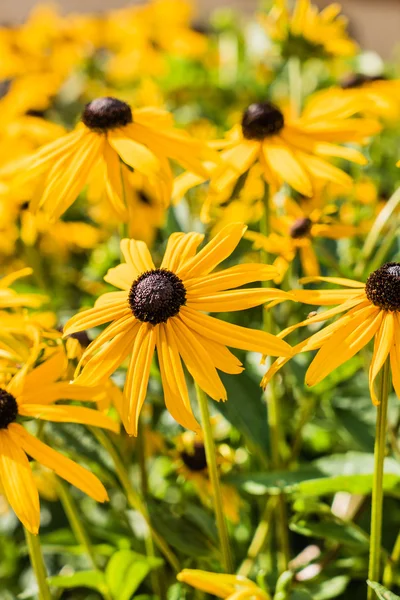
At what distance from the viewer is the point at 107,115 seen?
30.4 inches

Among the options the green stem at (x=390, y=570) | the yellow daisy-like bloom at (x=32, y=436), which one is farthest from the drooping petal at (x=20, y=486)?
the green stem at (x=390, y=570)

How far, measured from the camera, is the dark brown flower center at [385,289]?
55 centimetres

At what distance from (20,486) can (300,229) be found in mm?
446

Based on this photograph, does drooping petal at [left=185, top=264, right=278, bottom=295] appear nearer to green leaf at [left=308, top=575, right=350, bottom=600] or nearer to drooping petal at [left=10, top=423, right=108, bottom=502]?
Result: drooping petal at [left=10, top=423, right=108, bottom=502]

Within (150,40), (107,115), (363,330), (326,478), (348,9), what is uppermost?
(348,9)

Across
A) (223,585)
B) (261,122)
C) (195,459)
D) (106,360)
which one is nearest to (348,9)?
(261,122)

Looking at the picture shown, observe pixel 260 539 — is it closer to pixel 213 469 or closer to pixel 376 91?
pixel 213 469

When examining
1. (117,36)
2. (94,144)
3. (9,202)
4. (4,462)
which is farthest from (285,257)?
(117,36)

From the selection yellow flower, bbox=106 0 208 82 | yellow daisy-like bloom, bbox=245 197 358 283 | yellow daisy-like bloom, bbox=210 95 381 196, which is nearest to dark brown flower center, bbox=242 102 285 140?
yellow daisy-like bloom, bbox=210 95 381 196

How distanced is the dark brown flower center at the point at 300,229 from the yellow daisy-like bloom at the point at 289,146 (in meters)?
0.06

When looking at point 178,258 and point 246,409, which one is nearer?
point 178,258

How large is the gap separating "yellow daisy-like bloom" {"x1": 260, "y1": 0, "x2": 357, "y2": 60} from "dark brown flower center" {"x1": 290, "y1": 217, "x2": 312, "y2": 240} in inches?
17.3

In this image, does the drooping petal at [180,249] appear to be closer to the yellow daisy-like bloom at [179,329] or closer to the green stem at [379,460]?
the yellow daisy-like bloom at [179,329]

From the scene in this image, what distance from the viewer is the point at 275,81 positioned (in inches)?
65.5
